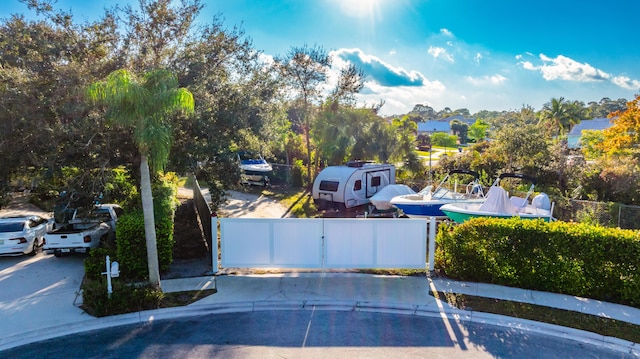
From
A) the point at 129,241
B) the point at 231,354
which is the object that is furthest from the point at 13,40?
the point at 231,354

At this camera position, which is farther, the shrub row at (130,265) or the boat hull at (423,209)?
the boat hull at (423,209)

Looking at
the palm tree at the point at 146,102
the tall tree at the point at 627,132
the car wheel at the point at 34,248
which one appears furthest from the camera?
the tall tree at the point at 627,132

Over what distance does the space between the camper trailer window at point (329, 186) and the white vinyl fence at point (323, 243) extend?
27.9ft

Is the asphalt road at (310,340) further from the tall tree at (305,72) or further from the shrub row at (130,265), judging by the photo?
the tall tree at (305,72)

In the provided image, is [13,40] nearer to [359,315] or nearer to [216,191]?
[216,191]

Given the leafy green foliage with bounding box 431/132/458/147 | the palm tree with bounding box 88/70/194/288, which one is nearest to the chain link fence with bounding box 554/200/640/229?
the palm tree with bounding box 88/70/194/288

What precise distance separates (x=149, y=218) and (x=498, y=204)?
1033cm

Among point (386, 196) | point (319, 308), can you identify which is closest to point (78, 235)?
point (319, 308)

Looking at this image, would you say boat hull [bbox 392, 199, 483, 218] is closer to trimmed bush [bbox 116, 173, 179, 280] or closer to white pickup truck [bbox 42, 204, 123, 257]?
trimmed bush [bbox 116, 173, 179, 280]

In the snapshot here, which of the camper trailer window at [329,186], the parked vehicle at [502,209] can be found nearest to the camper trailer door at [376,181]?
the camper trailer window at [329,186]

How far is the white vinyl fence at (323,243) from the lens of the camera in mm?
10016

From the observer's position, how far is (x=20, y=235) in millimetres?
11695

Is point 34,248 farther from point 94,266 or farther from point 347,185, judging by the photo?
point 347,185

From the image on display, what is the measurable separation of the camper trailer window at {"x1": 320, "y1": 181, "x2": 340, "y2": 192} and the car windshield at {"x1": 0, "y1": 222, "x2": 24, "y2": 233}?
11488mm
